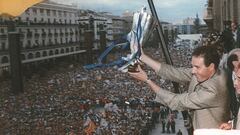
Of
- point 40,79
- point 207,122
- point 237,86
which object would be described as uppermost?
point 237,86

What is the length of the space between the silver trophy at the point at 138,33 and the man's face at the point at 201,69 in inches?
11.9

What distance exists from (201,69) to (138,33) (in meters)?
0.36

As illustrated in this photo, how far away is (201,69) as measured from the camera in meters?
2.22

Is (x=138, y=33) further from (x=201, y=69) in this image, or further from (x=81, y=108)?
(x=81, y=108)

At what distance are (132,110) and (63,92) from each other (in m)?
7.69

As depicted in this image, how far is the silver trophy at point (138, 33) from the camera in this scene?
7.81 ft

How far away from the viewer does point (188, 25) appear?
16525 centimetres

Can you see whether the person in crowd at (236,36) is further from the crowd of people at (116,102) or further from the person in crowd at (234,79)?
the person in crowd at (234,79)

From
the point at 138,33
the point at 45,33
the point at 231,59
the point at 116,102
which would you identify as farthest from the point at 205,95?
the point at 45,33

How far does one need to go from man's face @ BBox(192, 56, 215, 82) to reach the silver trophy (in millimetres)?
301

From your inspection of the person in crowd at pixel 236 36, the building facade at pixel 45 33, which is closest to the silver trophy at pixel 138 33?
the person in crowd at pixel 236 36

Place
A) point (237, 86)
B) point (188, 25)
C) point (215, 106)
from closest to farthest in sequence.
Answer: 1. point (237, 86)
2. point (215, 106)
3. point (188, 25)

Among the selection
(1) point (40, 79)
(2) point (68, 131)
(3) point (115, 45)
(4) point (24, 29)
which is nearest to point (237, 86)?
(3) point (115, 45)

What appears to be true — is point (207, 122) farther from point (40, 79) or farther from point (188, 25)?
point (188, 25)
